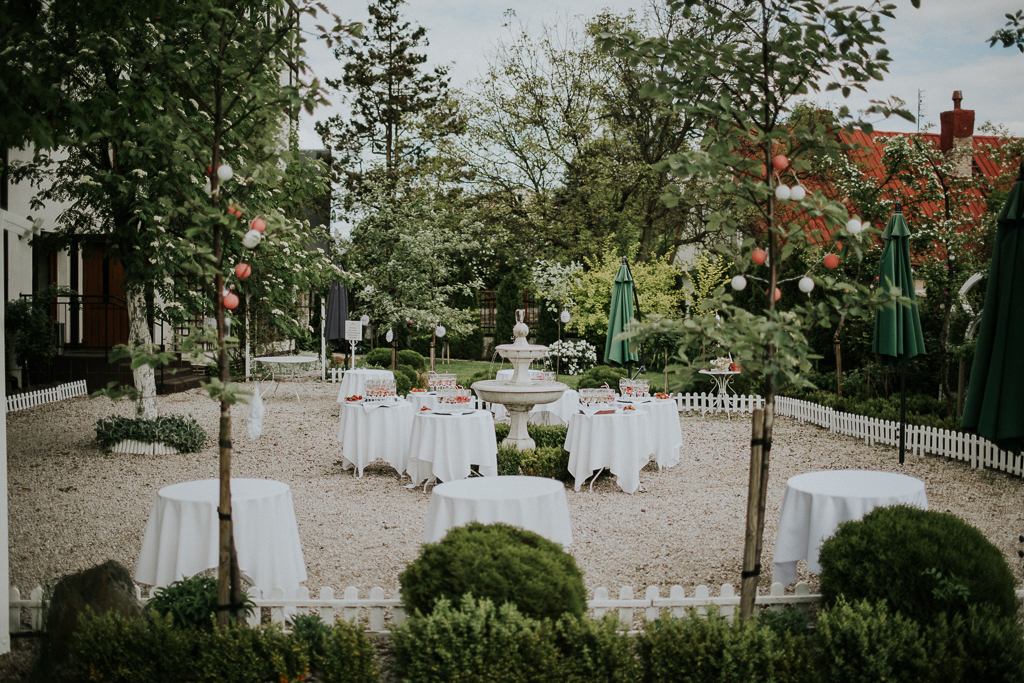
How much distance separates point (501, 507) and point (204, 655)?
6.77 feet

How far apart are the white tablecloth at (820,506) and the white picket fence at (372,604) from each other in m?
0.65

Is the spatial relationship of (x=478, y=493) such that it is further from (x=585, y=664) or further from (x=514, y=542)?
(x=585, y=664)

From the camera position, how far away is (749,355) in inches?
161

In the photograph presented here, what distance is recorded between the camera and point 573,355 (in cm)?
2267

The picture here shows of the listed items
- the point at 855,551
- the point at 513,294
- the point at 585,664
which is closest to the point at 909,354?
the point at 855,551

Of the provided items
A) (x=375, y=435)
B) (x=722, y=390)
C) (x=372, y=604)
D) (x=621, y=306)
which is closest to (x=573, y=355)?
(x=722, y=390)

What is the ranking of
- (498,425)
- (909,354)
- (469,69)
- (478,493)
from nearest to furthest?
(478,493), (909,354), (498,425), (469,69)

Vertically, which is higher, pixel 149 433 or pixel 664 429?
pixel 664 429

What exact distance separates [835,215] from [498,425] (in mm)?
8081

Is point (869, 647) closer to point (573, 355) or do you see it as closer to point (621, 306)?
point (621, 306)

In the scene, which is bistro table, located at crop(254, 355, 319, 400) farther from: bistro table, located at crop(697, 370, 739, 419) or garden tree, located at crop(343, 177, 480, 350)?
bistro table, located at crop(697, 370, 739, 419)

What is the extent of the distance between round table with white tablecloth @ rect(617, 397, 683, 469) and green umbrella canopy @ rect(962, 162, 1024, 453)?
207 inches

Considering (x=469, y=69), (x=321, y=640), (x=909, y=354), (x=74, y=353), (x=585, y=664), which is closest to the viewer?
(x=585, y=664)

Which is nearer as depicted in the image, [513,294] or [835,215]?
[835,215]
